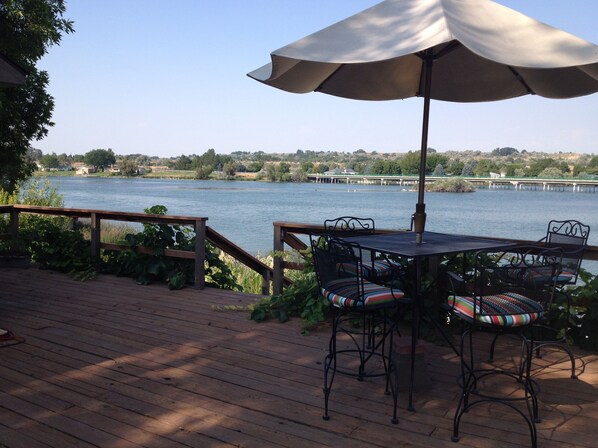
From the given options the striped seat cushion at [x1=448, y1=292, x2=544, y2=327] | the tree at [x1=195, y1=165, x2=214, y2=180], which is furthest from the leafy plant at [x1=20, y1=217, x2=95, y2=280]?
the tree at [x1=195, y1=165, x2=214, y2=180]

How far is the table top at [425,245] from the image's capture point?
8.61 ft

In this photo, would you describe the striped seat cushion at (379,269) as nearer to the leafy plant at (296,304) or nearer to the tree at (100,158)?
the leafy plant at (296,304)

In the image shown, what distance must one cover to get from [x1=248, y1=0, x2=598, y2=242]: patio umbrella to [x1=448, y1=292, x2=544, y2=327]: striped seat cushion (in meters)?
0.66

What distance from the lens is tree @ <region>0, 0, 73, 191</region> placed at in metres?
6.54

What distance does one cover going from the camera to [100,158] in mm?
53969

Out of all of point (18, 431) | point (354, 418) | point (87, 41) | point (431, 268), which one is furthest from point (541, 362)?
point (87, 41)

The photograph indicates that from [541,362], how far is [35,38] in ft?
23.2

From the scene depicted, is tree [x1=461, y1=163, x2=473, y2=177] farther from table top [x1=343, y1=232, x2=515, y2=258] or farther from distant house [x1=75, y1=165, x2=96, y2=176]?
table top [x1=343, y1=232, x2=515, y2=258]

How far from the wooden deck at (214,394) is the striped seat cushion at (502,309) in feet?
1.69

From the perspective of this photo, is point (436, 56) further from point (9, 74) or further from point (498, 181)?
point (498, 181)

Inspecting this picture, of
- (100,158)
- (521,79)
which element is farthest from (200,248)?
(100,158)

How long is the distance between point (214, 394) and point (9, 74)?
90.5 inches

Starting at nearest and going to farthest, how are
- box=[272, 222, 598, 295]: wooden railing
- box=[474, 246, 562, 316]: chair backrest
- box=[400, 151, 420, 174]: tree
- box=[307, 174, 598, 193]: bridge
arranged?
box=[474, 246, 562, 316]: chair backrest → box=[400, 151, 420, 174]: tree → box=[272, 222, 598, 295]: wooden railing → box=[307, 174, 598, 193]: bridge

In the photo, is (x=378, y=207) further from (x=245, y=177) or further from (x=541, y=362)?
(x=541, y=362)
